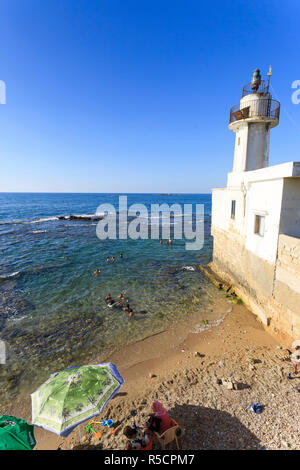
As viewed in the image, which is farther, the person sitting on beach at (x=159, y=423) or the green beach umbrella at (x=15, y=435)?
the person sitting on beach at (x=159, y=423)

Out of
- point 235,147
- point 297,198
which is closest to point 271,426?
point 297,198

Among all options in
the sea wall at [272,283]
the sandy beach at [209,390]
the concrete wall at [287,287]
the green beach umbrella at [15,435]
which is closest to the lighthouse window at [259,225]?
the sea wall at [272,283]

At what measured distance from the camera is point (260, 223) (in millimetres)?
10375

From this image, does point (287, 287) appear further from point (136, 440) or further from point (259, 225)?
point (136, 440)

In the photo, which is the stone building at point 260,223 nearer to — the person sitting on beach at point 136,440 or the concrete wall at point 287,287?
the concrete wall at point 287,287

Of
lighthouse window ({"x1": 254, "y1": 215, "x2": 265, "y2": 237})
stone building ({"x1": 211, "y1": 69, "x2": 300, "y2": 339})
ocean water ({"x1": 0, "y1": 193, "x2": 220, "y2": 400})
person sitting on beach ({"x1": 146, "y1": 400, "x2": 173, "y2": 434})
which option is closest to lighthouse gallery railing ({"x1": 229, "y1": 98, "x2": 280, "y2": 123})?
stone building ({"x1": 211, "y1": 69, "x2": 300, "y2": 339})

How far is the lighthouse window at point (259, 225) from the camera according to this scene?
10064 mm

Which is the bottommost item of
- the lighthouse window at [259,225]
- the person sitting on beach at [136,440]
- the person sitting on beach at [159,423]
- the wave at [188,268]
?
the wave at [188,268]

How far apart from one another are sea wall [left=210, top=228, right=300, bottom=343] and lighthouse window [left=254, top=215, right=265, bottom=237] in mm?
1325

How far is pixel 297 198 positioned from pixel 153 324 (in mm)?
9044

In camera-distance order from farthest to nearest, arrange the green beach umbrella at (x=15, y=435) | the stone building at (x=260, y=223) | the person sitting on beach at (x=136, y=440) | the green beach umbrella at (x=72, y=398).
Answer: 1. the stone building at (x=260, y=223)
2. the person sitting on beach at (x=136, y=440)
3. the green beach umbrella at (x=72, y=398)
4. the green beach umbrella at (x=15, y=435)

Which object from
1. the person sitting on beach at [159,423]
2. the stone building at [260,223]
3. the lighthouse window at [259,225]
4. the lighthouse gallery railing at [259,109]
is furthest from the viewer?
the lighthouse gallery railing at [259,109]

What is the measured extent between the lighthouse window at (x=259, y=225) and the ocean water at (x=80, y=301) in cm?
528

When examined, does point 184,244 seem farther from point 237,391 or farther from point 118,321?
point 237,391
